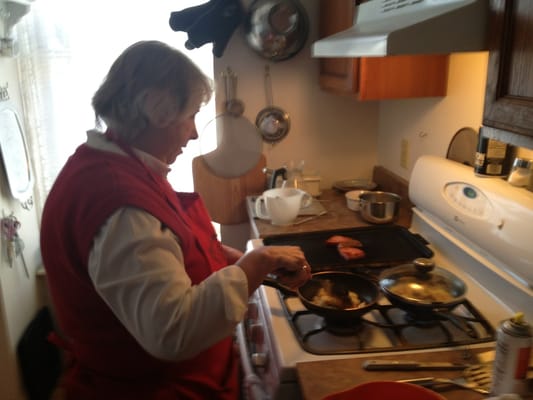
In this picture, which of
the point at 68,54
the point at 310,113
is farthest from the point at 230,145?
the point at 68,54

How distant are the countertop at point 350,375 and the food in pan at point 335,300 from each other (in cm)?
20

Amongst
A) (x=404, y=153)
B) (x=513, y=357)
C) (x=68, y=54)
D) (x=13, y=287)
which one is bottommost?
(x=13, y=287)

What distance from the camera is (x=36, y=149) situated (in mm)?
2174

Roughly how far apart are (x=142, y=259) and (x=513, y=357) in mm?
617

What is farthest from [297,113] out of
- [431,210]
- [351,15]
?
[431,210]

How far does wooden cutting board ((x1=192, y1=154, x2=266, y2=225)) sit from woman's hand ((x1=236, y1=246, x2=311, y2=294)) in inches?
43.1

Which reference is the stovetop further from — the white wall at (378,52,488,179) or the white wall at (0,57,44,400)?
the white wall at (0,57,44,400)

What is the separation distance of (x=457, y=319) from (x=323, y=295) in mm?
307

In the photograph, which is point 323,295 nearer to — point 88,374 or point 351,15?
point 88,374

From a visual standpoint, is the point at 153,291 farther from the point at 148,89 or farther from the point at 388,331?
the point at 388,331

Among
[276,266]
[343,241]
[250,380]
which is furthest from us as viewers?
[343,241]

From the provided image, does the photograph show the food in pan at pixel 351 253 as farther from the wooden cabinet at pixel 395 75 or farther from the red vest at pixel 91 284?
the wooden cabinet at pixel 395 75

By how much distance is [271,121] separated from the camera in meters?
2.23

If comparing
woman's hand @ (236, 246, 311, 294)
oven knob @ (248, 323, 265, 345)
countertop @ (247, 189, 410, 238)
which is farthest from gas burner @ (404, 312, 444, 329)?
countertop @ (247, 189, 410, 238)
